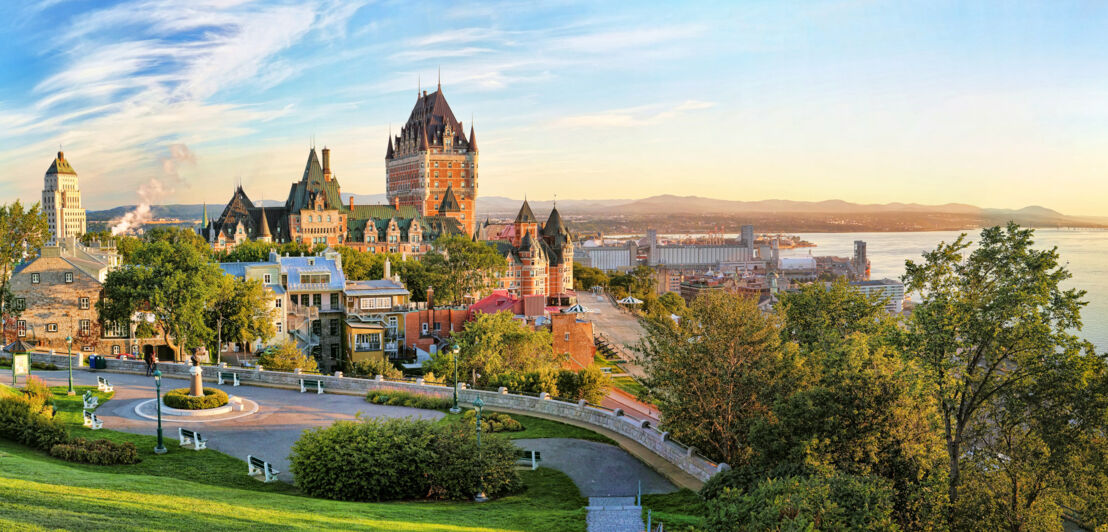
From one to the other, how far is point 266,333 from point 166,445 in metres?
22.2

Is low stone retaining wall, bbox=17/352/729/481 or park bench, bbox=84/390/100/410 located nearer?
low stone retaining wall, bbox=17/352/729/481

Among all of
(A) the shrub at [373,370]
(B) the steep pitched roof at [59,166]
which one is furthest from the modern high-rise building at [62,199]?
(A) the shrub at [373,370]

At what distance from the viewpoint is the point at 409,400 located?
99.3ft

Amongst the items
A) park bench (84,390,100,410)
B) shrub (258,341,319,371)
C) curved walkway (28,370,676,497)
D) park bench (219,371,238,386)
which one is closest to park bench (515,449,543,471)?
curved walkway (28,370,676,497)

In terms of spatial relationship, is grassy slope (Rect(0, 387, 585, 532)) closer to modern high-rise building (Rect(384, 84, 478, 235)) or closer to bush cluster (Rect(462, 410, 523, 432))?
bush cluster (Rect(462, 410, 523, 432))

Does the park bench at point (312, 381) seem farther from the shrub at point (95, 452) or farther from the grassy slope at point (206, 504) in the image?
the shrub at point (95, 452)

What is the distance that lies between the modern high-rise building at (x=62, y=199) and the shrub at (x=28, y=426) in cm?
18060

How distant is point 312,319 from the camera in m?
54.5

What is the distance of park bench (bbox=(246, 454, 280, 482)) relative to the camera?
20.6m

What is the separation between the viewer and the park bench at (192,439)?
2344 centimetres

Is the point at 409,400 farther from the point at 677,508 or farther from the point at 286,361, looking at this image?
the point at 677,508

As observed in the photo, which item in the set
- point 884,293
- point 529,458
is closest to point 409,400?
point 529,458

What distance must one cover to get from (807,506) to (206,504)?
11331mm

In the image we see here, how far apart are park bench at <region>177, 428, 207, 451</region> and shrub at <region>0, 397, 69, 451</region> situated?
3.09 meters
